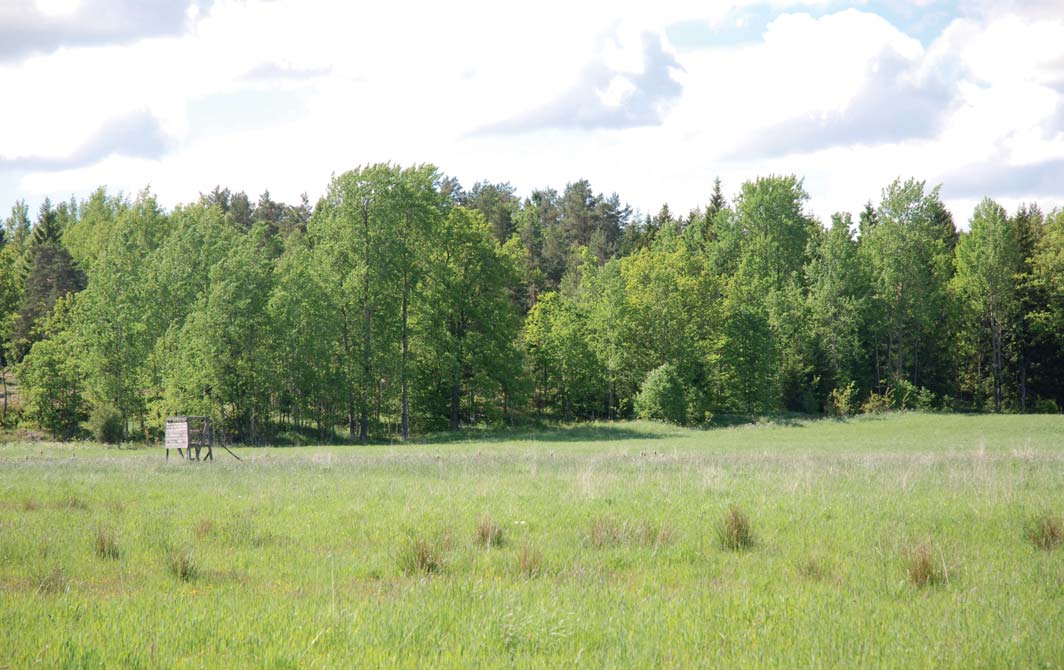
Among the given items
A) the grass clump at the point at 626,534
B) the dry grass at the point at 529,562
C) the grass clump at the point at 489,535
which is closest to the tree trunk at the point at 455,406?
the grass clump at the point at 626,534

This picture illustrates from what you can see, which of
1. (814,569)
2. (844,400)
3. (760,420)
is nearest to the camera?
(814,569)

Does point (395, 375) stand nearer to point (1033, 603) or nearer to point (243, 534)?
point (243, 534)

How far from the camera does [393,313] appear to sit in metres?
56.4

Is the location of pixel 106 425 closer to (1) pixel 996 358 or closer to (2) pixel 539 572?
(2) pixel 539 572

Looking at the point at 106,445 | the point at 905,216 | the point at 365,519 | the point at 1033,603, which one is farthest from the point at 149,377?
the point at 905,216

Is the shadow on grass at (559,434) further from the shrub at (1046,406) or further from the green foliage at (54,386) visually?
the shrub at (1046,406)

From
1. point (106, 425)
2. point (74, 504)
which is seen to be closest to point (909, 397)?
point (106, 425)

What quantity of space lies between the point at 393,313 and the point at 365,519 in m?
43.4

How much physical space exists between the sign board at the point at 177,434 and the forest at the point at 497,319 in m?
19.7

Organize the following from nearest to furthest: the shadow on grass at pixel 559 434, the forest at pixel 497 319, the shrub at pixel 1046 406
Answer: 1. the shadow on grass at pixel 559 434
2. the forest at pixel 497 319
3. the shrub at pixel 1046 406

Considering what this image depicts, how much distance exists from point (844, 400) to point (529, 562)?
6188 centimetres

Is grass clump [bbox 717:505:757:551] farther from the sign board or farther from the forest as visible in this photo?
the forest

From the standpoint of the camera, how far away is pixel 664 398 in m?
59.9

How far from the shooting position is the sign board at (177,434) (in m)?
28.4
